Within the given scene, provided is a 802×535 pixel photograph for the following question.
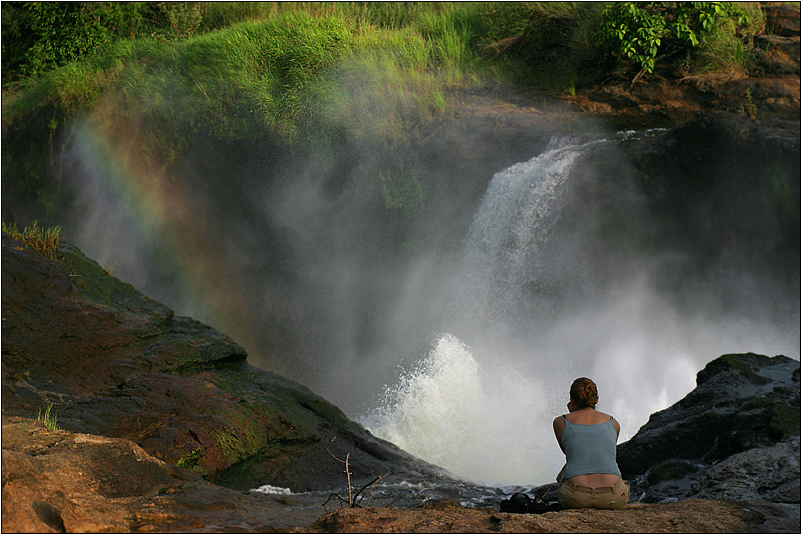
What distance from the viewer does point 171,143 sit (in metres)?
12.9

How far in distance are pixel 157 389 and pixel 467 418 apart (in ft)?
15.2

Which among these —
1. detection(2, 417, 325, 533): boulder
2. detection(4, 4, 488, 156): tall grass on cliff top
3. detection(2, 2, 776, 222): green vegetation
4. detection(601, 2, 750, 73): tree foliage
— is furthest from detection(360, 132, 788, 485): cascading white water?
detection(2, 417, 325, 533): boulder

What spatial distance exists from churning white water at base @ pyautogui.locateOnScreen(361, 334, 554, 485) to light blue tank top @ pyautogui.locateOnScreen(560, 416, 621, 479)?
4328 millimetres

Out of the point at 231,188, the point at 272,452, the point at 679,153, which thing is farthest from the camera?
the point at 231,188

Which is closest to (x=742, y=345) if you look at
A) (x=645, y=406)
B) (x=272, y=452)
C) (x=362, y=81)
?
→ (x=645, y=406)

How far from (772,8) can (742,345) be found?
7342 mm

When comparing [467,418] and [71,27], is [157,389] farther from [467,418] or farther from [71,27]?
[71,27]

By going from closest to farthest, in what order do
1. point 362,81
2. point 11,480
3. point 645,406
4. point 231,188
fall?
1. point 11,480
2. point 645,406
3. point 231,188
4. point 362,81

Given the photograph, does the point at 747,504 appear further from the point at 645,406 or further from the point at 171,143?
the point at 171,143

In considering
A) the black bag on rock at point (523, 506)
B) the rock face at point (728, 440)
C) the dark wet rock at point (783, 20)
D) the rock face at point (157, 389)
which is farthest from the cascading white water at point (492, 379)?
the dark wet rock at point (783, 20)

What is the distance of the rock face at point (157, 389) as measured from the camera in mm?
5059

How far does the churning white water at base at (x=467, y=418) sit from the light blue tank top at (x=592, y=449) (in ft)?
14.2

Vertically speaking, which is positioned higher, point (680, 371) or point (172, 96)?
point (172, 96)

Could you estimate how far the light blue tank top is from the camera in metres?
3.51
